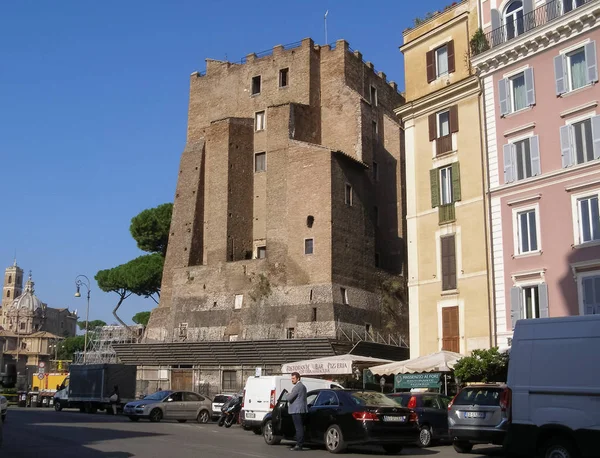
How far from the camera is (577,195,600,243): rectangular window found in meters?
22.5

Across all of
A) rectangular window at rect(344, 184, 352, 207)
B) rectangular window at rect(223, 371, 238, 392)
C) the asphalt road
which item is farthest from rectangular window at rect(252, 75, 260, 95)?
the asphalt road

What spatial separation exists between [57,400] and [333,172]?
20.1 m

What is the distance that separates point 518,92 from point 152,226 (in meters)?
43.2

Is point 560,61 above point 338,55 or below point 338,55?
below

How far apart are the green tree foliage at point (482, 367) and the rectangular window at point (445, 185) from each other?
7337 mm

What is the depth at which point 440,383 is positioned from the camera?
23.1 metres

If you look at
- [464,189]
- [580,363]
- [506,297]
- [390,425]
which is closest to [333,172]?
[464,189]

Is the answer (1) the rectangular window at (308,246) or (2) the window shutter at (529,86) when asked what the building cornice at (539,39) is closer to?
(2) the window shutter at (529,86)

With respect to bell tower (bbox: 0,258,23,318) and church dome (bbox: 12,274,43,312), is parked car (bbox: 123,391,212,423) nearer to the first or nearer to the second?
church dome (bbox: 12,274,43,312)

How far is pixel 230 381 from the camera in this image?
42156 mm

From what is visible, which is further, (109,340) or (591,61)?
(109,340)

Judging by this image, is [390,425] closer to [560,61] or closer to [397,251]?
[560,61]

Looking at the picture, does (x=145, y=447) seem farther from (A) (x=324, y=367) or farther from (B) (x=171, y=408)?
(B) (x=171, y=408)

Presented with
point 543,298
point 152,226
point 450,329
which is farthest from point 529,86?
point 152,226
